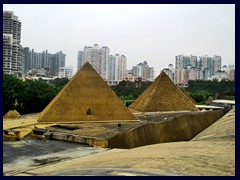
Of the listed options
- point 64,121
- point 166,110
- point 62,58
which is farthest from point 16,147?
point 62,58

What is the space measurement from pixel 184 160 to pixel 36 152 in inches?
225

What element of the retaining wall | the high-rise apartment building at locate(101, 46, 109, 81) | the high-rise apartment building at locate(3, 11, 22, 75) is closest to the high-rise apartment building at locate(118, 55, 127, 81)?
the high-rise apartment building at locate(101, 46, 109, 81)

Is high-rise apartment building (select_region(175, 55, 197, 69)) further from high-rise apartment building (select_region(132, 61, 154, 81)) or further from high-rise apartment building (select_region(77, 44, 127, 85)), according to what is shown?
high-rise apartment building (select_region(77, 44, 127, 85))

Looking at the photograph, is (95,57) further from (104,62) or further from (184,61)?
(184,61)

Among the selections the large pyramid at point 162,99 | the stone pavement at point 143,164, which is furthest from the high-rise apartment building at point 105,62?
the stone pavement at point 143,164

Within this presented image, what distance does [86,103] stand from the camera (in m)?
18.4

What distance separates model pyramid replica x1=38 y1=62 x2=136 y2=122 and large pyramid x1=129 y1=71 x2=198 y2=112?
4711mm

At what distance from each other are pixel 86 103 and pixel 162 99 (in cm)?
723

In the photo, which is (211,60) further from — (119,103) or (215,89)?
(119,103)

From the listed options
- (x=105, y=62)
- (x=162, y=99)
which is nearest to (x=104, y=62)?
(x=105, y=62)

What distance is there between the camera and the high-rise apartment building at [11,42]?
5631 centimetres

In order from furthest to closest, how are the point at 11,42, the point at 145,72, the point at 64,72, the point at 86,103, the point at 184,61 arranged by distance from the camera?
the point at 145,72 < the point at 184,61 < the point at 64,72 < the point at 11,42 < the point at 86,103

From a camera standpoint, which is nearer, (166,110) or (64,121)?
(64,121)

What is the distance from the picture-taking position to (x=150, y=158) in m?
7.91
